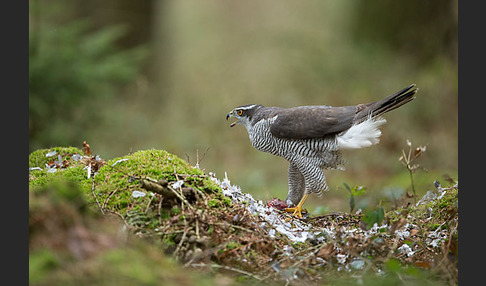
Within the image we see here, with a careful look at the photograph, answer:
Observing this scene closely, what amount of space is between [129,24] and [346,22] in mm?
7054

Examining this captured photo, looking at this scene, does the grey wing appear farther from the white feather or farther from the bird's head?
the bird's head

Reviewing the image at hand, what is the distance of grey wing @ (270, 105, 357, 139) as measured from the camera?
5906mm

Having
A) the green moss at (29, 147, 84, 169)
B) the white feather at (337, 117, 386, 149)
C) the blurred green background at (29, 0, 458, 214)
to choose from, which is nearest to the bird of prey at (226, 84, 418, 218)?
the white feather at (337, 117, 386, 149)

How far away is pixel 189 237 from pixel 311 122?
9.03 feet

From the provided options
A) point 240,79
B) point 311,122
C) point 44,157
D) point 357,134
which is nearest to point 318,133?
point 311,122

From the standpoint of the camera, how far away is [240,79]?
55.1 ft

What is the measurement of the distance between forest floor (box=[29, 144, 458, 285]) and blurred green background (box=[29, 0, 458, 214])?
13.7 feet

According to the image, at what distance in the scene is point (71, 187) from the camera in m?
3.08

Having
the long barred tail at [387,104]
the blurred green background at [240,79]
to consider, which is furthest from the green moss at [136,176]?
the blurred green background at [240,79]

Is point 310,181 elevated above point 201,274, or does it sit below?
above

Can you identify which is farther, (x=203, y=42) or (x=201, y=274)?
(x=203, y=42)

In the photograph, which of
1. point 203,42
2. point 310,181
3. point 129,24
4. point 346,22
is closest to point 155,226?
point 310,181

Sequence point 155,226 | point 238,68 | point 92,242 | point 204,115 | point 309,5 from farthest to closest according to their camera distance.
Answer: point 309,5 < point 238,68 < point 204,115 < point 155,226 < point 92,242

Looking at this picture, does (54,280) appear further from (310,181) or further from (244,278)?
(310,181)
